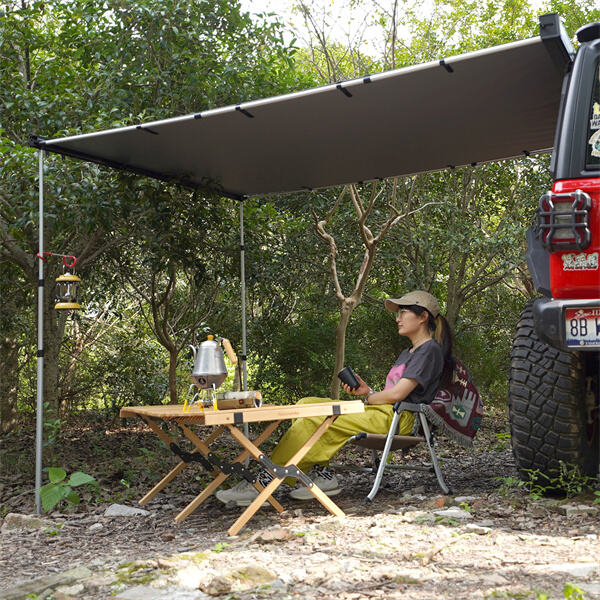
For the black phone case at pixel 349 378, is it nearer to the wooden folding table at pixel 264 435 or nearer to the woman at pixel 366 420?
the woman at pixel 366 420

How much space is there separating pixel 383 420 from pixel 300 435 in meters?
0.56

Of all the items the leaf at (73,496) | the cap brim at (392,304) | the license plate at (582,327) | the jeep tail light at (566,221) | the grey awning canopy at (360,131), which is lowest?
the leaf at (73,496)

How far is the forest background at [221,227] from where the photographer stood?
5762mm

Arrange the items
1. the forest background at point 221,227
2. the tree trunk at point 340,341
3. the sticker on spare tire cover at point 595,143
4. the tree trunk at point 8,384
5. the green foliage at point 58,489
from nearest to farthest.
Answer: the sticker on spare tire cover at point 595,143 < the green foliage at point 58,489 < the forest background at point 221,227 < the tree trunk at point 340,341 < the tree trunk at point 8,384

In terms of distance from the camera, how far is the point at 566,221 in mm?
3051

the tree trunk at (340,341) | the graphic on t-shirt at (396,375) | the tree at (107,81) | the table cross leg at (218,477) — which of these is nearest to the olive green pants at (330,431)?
the table cross leg at (218,477)

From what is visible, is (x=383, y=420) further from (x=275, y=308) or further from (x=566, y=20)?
(x=566, y=20)

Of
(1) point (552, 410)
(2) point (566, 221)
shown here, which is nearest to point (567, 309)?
(2) point (566, 221)

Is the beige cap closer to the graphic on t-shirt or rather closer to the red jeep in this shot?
the graphic on t-shirt

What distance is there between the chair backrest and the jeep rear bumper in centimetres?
133

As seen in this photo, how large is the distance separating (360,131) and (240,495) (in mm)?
2275

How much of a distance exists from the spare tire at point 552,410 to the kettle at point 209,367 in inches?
61.1

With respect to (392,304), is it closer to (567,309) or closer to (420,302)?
(420,302)

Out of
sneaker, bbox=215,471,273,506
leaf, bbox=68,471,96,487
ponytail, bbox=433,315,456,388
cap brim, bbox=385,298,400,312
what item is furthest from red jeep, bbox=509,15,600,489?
leaf, bbox=68,471,96,487
